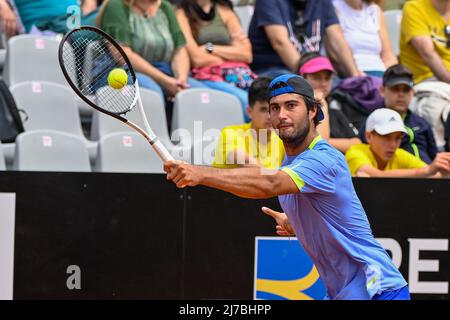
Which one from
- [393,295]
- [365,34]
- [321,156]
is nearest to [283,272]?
[393,295]

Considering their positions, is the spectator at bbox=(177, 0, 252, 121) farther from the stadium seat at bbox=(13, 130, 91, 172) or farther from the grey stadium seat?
the stadium seat at bbox=(13, 130, 91, 172)

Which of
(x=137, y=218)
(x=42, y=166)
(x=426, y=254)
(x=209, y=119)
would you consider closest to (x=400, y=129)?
(x=426, y=254)

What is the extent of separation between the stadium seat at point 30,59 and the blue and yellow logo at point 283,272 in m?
2.29

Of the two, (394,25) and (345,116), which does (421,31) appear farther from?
(345,116)

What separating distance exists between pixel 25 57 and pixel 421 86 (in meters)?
3.14

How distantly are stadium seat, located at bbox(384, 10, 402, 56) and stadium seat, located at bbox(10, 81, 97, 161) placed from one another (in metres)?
3.55

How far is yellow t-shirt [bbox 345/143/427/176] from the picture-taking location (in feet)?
22.2

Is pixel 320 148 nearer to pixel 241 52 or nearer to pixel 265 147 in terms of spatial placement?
pixel 265 147

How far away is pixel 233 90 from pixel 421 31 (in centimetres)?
175

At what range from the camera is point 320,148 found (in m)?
4.32

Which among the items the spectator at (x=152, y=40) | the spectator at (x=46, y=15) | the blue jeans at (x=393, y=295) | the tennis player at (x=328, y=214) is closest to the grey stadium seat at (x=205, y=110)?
the spectator at (x=152, y=40)

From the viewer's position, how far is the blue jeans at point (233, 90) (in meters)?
7.70

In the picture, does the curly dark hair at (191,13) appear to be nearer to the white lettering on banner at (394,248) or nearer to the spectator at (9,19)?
the spectator at (9,19)

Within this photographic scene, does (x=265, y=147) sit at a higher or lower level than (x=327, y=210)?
higher
